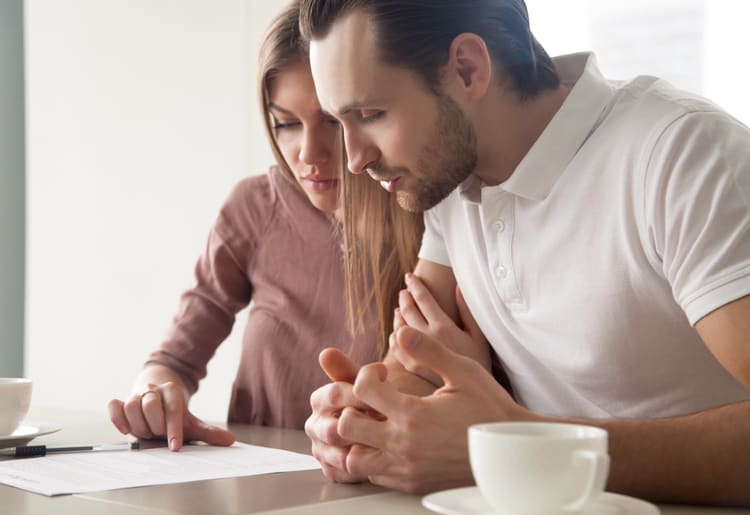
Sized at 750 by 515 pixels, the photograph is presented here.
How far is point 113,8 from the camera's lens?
3637 mm

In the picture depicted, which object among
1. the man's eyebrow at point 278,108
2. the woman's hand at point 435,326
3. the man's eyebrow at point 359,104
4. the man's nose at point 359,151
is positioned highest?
the man's eyebrow at point 278,108

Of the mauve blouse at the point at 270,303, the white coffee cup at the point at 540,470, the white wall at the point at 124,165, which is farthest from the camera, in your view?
the white wall at the point at 124,165

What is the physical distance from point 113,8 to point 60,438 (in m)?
2.50

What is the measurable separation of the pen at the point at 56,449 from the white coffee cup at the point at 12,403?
2.2 inches

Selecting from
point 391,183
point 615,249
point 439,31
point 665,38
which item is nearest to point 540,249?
point 615,249

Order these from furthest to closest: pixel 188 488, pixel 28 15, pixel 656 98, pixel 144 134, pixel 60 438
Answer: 1. pixel 28 15
2. pixel 144 134
3. pixel 60 438
4. pixel 656 98
5. pixel 188 488

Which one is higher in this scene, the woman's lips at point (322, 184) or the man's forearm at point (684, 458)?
the woman's lips at point (322, 184)

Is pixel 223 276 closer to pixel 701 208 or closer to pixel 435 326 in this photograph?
pixel 435 326

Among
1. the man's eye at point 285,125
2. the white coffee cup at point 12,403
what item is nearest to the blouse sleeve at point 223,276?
the man's eye at point 285,125

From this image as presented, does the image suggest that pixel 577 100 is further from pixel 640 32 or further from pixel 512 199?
pixel 640 32

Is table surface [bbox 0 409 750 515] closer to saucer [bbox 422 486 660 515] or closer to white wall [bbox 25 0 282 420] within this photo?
saucer [bbox 422 486 660 515]

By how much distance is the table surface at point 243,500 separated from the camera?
3.17 feet

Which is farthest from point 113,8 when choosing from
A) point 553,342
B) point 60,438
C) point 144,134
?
point 553,342

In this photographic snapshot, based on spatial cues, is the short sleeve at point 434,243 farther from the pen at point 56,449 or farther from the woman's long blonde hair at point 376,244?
the pen at point 56,449
